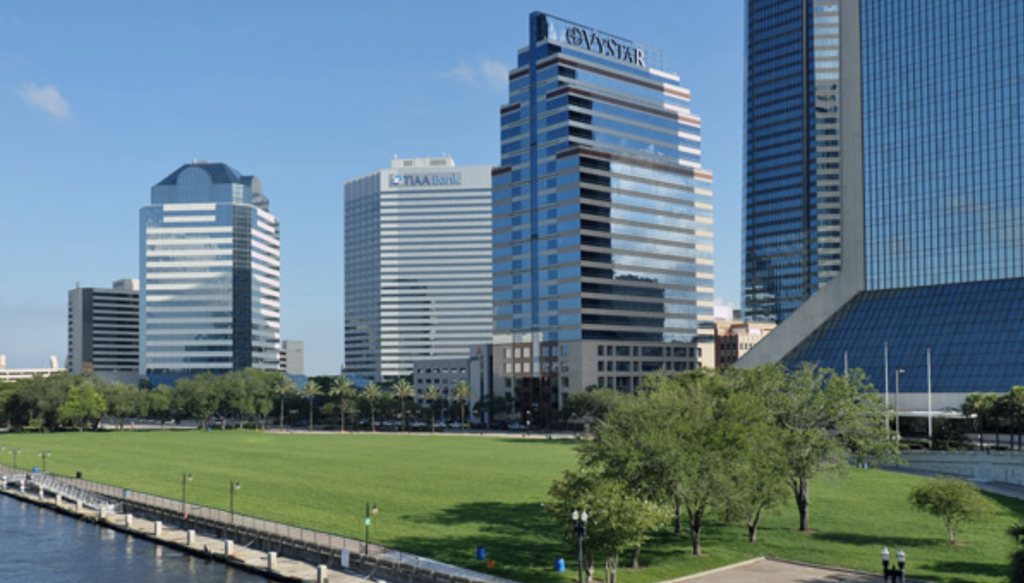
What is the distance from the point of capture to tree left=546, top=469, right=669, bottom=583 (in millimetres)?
47531

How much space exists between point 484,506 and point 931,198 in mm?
110365

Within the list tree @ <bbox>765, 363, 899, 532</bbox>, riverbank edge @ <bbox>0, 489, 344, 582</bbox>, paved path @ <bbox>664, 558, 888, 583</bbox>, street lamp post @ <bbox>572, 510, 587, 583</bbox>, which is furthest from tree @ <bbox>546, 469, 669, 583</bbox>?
tree @ <bbox>765, 363, 899, 532</bbox>

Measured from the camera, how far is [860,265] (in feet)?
521

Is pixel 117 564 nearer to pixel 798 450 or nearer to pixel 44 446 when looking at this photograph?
pixel 798 450

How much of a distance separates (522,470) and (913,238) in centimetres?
8748

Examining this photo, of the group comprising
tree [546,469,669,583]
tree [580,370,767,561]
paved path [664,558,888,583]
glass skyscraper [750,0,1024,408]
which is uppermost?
glass skyscraper [750,0,1024,408]

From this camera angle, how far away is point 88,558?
62219mm

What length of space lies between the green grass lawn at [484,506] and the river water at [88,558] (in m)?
8.85

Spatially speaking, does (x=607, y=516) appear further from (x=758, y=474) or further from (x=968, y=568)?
(x=968, y=568)

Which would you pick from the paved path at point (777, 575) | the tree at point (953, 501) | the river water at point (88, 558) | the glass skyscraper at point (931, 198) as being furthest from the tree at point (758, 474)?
the glass skyscraper at point (931, 198)

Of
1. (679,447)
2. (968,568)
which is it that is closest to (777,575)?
(679,447)

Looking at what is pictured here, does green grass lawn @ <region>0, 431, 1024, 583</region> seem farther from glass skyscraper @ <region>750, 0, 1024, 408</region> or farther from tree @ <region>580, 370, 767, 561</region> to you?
glass skyscraper @ <region>750, 0, 1024, 408</region>

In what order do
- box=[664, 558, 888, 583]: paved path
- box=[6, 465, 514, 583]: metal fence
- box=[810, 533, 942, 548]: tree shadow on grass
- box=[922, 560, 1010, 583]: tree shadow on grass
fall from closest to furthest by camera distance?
box=[664, 558, 888, 583]: paved path
box=[922, 560, 1010, 583]: tree shadow on grass
box=[6, 465, 514, 583]: metal fence
box=[810, 533, 942, 548]: tree shadow on grass

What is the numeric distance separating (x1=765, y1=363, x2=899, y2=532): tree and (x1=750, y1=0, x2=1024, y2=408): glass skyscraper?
66.9 metres
